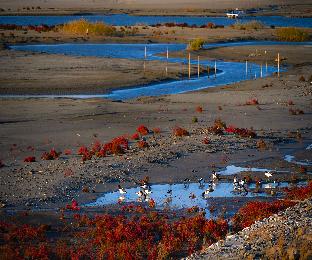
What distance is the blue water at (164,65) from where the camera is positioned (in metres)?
42.6

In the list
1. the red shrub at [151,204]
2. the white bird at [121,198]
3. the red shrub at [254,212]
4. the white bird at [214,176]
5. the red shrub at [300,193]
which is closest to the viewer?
the red shrub at [254,212]

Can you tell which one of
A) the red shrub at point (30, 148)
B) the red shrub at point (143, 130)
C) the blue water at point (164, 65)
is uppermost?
the red shrub at point (143, 130)

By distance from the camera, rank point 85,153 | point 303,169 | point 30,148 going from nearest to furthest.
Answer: point 303,169 < point 85,153 < point 30,148

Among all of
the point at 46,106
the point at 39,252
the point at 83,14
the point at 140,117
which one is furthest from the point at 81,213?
the point at 83,14

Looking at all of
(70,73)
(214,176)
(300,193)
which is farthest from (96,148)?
(70,73)

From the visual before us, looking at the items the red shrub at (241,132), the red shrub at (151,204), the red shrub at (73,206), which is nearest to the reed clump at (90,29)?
the red shrub at (241,132)

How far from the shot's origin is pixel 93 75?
4662 cm

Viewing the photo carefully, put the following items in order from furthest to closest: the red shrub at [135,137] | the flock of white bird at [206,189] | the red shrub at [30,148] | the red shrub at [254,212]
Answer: the red shrub at [135,137], the red shrub at [30,148], the flock of white bird at [206,189], the red shrub at [254,212]

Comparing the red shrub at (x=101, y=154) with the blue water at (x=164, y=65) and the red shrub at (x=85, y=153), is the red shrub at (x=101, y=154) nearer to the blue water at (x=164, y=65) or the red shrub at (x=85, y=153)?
the red shrub at (x=85, y=153)

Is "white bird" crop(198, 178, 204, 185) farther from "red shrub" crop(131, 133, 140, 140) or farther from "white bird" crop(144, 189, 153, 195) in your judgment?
"red shrub" crop(131, 133, 140, 140)

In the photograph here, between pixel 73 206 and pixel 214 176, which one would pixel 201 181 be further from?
pixel 73 206

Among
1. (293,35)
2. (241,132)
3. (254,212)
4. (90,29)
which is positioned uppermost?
(90,29)

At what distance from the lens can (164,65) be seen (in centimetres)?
5200

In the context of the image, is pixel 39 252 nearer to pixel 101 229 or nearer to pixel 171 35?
pixel 101 229
